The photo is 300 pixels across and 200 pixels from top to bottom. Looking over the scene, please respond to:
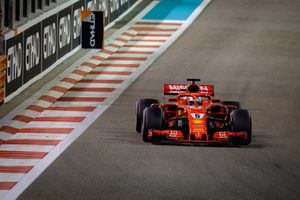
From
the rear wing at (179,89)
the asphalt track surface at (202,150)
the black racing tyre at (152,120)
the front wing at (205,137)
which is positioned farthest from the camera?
the rear wing at (179,89)

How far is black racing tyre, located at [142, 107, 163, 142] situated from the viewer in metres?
19.8

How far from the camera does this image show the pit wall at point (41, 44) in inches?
956

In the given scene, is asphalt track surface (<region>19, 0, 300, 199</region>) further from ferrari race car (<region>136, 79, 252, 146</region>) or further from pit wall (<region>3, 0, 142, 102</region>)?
pit wall (<region>3, 0, 142, 102</region>)

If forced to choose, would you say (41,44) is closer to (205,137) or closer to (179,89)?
(179,89)

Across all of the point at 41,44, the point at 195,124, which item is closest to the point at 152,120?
the point at 195,124

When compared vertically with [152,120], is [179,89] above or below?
above

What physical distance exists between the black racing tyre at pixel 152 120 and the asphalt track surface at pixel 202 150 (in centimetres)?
35

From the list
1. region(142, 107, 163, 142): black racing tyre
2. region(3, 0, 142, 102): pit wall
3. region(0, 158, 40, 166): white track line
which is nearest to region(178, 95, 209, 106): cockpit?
region(142, 107, 163, 142): black racing tyre

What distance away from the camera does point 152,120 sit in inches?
780

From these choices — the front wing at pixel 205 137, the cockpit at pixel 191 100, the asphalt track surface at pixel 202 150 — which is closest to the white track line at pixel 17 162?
the asphalt track surface at pixel 202 150

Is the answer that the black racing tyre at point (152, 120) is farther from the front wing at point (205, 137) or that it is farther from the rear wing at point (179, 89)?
the rear wing at point (179, 89)

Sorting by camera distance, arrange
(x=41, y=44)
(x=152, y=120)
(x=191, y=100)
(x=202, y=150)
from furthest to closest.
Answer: (x=41, y=44) < (x=191, y=100) < (x=152, y=120) < (x=202, y=150)

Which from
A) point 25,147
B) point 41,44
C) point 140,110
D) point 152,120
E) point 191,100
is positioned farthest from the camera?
point 41,44

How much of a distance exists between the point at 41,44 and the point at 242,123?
812cm
